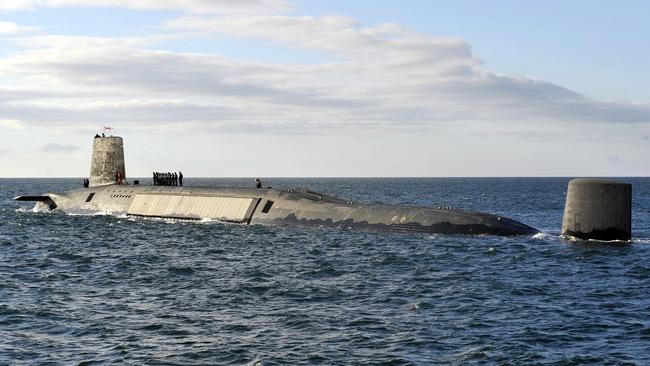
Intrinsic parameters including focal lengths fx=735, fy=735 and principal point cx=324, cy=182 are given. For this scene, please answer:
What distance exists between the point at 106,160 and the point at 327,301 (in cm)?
4693

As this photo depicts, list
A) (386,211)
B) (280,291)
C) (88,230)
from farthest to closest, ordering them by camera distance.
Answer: (88,230) < (386,211) < (280,291)

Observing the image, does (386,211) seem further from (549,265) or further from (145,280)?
(145,280)

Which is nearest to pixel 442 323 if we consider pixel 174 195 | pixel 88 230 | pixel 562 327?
pixel 562 327

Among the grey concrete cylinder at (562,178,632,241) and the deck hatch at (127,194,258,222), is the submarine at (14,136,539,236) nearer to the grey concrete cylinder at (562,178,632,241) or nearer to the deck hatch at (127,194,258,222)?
the deck hatch at (127,194,258,222)

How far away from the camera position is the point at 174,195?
61969 mm

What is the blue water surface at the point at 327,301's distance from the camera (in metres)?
19.8

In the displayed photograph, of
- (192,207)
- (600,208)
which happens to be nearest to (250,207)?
(192,207)

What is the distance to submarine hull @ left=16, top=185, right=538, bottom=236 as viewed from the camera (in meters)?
45.3

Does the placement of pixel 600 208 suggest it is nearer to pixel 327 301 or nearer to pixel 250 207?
pixel 327 301

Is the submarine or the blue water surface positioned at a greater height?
the submarine

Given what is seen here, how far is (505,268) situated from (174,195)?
3561cm

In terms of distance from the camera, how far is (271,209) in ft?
174

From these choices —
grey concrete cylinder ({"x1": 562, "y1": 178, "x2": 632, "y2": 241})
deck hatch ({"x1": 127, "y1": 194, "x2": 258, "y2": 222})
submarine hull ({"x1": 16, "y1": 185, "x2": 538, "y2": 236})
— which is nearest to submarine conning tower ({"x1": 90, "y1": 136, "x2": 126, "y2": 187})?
submarine hull ({"x1": 16, "y1": 185, "x2": 538, "y2": 236})

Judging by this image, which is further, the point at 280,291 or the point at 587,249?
the point at 587,249
